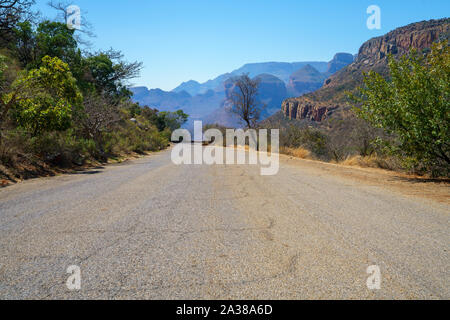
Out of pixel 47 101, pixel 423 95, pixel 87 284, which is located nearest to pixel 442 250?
pixel 87 284

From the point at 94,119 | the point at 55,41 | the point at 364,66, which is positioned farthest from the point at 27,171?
the point at 364,66

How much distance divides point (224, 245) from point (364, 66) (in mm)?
100288

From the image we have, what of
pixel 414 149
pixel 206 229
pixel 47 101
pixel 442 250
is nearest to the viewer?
pixel 442 250

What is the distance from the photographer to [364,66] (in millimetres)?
89812

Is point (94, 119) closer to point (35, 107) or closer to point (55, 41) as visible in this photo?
point (35, 107)

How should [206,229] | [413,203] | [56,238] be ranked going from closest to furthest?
[56,238] < [206,229] < [413,203]

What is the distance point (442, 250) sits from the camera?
10.2ft

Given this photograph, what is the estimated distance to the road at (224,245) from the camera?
7.61ft

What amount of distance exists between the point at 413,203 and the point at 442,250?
2539 millimetres

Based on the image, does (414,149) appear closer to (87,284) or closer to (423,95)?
(423,95)

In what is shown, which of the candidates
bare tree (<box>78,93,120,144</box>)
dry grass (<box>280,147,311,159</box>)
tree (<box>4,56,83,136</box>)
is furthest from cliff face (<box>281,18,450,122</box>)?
tree (<box>4,56,83,136</box>)

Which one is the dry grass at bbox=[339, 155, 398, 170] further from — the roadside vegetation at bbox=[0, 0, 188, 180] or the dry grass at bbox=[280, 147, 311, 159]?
the roadside vegetation at bbox=[0, 0, 188, 180]
